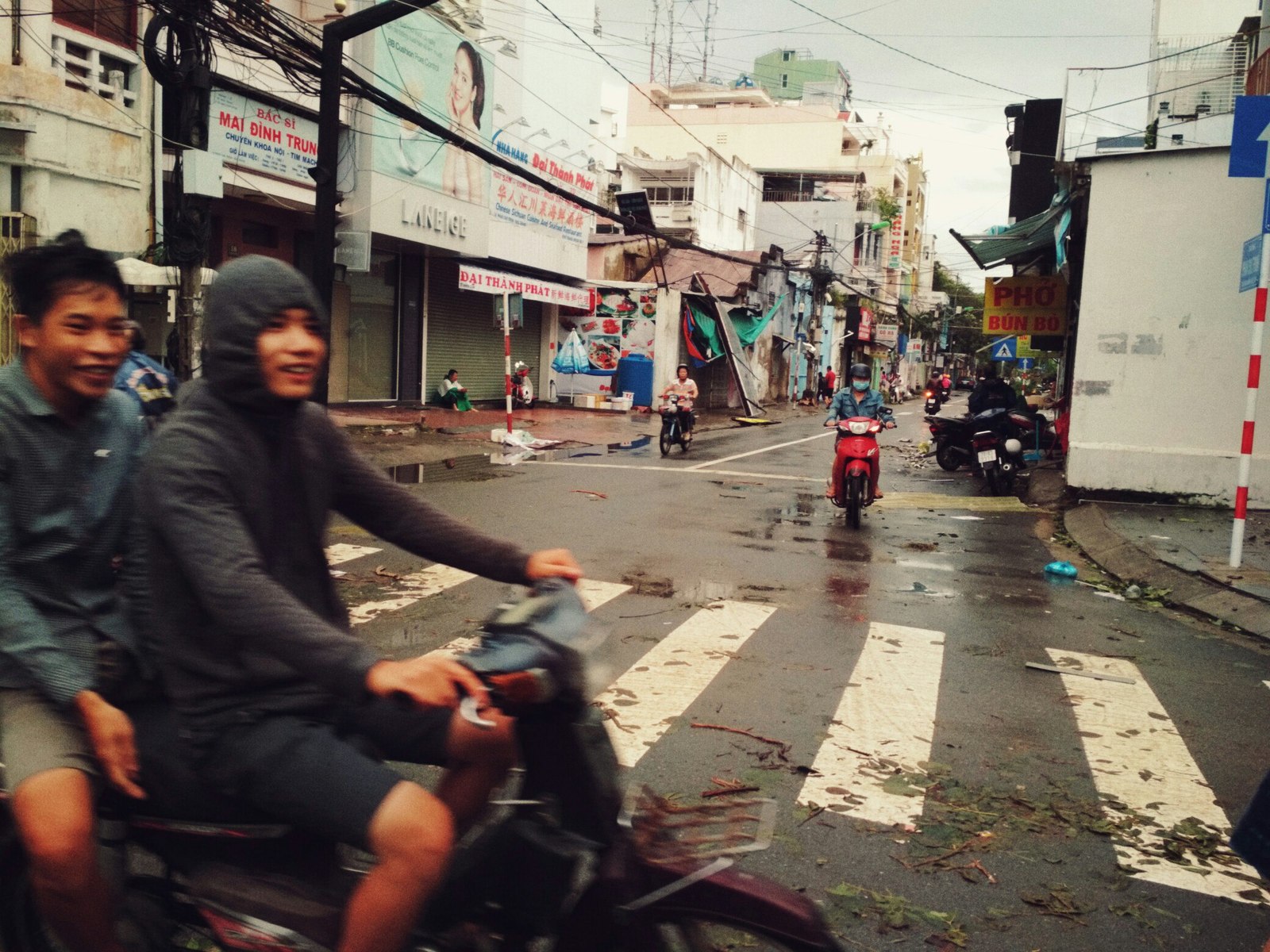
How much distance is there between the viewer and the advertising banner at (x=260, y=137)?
16609mm

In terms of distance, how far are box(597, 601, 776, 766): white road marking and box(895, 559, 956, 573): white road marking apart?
226cm

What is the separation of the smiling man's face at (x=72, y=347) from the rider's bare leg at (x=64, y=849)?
84cm

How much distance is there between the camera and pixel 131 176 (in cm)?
1469

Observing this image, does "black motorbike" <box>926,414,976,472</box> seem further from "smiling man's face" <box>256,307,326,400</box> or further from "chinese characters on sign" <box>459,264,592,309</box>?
"smiling man's face" <box>256,307,326,400</box>

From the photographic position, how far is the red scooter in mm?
10711

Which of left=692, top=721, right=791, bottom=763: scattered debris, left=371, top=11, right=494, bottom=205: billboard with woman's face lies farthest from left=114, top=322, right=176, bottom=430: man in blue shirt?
left=371, top=11, right=494, bottom=205: billboard with woman's face

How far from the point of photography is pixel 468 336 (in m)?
27.2

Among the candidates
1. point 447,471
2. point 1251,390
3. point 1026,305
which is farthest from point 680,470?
point 1251,390

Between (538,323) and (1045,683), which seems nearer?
(1045,683)

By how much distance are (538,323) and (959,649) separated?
83.0ft

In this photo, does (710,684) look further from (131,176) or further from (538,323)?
(538,323)

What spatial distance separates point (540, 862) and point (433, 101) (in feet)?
71.1

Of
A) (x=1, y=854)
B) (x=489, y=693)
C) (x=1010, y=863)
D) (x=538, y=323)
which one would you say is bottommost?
(x=1010, y=863)

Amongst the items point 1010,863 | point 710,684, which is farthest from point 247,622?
point 710,684
